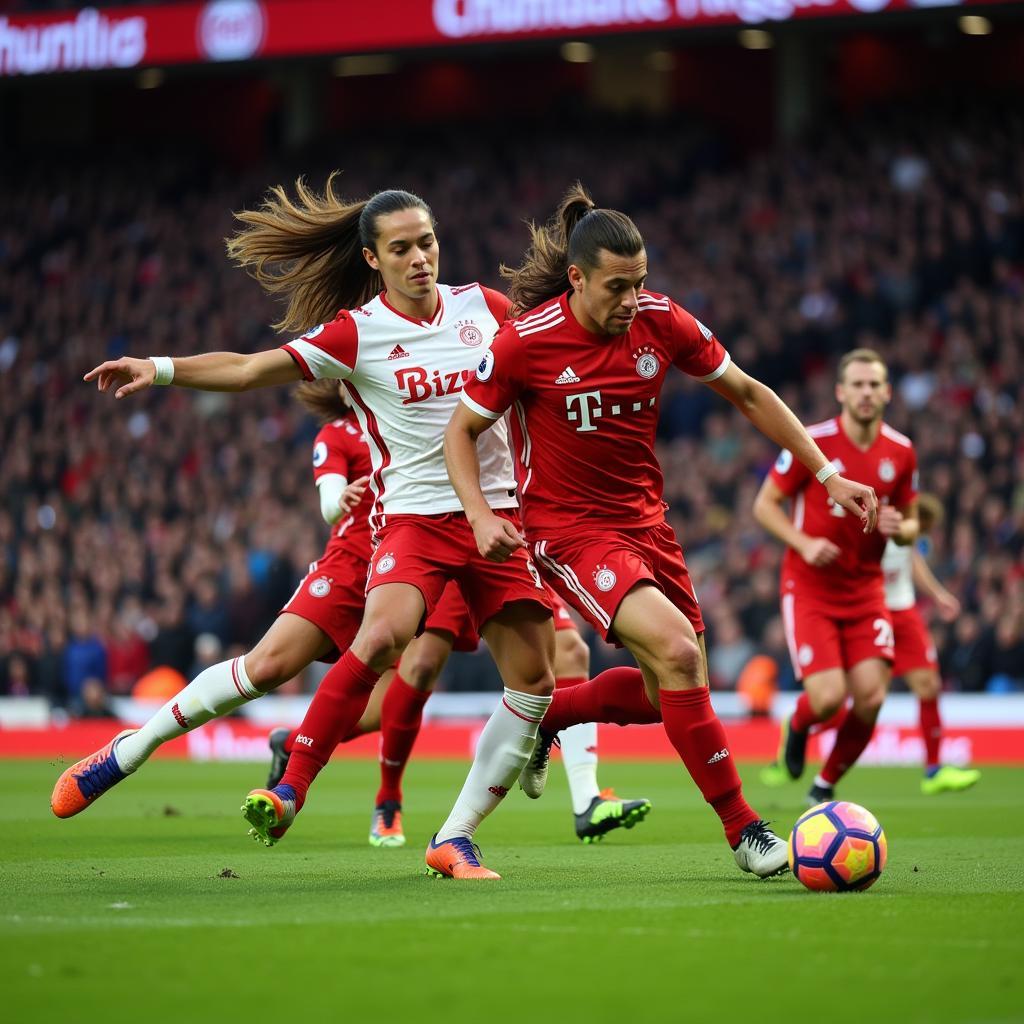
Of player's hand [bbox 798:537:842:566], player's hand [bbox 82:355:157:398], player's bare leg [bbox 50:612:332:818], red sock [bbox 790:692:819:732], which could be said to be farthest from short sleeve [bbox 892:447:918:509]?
player's hand [bbox 82:355:157:398]

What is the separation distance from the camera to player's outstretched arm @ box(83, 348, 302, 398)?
6465 millimetres

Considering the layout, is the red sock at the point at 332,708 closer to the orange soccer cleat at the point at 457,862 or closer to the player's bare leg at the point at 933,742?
the orange soccer cleat at the point at 457,862

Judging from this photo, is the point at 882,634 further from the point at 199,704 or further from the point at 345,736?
the point at 199,704

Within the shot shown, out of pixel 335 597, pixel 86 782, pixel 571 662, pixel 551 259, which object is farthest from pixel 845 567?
pixel 86 782

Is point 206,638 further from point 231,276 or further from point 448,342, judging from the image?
point 448,342

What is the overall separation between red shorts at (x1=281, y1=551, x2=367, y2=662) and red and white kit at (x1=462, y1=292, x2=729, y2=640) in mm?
1243

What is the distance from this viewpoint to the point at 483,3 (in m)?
25.1

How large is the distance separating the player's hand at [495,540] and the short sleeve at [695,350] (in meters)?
1.02

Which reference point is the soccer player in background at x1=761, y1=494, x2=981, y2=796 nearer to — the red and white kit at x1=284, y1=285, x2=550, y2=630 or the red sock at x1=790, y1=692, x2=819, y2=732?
the red sock at x1=790, y1=692, x2=819, y2=732

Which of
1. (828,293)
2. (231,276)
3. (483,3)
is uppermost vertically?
(483,3)

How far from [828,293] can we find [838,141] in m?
3.27

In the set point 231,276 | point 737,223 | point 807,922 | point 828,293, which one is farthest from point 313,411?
point 231,276

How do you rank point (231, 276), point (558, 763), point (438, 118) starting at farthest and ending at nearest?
point (438, 118) → point (231, 276) → point (558, 763)

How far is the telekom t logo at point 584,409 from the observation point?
6805 millimetres
